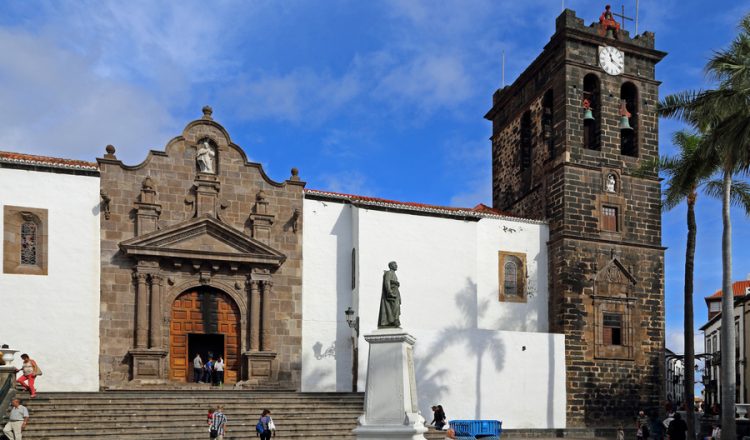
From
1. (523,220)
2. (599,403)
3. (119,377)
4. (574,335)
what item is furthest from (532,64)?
(119,377)

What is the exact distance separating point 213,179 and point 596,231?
11979 millimetres

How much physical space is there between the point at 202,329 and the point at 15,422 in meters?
6.79

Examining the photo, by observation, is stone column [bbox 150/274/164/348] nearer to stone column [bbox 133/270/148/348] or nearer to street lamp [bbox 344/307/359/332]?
stone column [bbox 133/270/148/348]

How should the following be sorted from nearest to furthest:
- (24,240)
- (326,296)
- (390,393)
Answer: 1. (390,393)
2. (24,240)
3. (326,296)

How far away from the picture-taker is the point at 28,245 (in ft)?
65.8

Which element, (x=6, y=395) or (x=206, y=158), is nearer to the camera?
(x=6, y=395)

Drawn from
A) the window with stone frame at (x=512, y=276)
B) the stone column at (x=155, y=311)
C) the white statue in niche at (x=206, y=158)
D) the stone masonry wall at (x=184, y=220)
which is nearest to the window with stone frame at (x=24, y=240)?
the stone masonry wall at (x=184, y=220)

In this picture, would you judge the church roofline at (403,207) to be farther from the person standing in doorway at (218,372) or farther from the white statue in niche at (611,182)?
the person standing in doorway at (218,372)

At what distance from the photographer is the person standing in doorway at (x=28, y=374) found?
17688 millimetres

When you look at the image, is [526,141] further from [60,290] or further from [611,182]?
[60,290]

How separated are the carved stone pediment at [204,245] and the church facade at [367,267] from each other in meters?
0.05

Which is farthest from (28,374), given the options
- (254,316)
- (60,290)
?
(254,316)

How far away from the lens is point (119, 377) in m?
20.4

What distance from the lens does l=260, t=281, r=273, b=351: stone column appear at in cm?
2189
